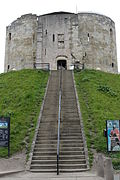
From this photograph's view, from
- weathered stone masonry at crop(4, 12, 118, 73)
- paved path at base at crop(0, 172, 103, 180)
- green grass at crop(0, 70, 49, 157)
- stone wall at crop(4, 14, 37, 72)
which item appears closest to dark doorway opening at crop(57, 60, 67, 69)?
weathered stone masonry at crop(4, 12, 118, 73)

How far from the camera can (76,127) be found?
39.7 feet

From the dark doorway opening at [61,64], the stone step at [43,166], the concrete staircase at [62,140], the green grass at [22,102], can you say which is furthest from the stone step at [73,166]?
the dark doorway opening at [61,64]

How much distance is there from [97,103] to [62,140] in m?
4.86

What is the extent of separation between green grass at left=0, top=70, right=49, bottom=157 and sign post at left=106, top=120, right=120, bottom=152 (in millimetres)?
3226

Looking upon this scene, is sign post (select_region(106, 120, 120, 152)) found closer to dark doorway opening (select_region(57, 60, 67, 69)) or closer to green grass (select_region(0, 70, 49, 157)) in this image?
green grass (select_region(0, 70, 49, 157))

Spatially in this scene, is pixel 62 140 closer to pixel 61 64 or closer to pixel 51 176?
pixel 51 176

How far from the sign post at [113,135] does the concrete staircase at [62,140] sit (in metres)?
1.10

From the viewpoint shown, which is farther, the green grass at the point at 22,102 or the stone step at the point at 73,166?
the green grass at the point at 22,102

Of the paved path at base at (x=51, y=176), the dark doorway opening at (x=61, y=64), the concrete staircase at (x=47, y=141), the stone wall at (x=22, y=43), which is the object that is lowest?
the paved path at base at (x=51, y=176)

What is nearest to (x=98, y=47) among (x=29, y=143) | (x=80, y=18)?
(x=80, y=18)

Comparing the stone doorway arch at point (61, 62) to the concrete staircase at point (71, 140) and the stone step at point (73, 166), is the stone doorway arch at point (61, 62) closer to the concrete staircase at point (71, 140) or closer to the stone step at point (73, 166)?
the concrete staircase at point (71, 140)

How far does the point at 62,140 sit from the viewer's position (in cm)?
1105

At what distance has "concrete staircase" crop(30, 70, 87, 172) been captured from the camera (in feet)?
30.9

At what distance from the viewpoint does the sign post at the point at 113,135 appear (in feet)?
32.3
